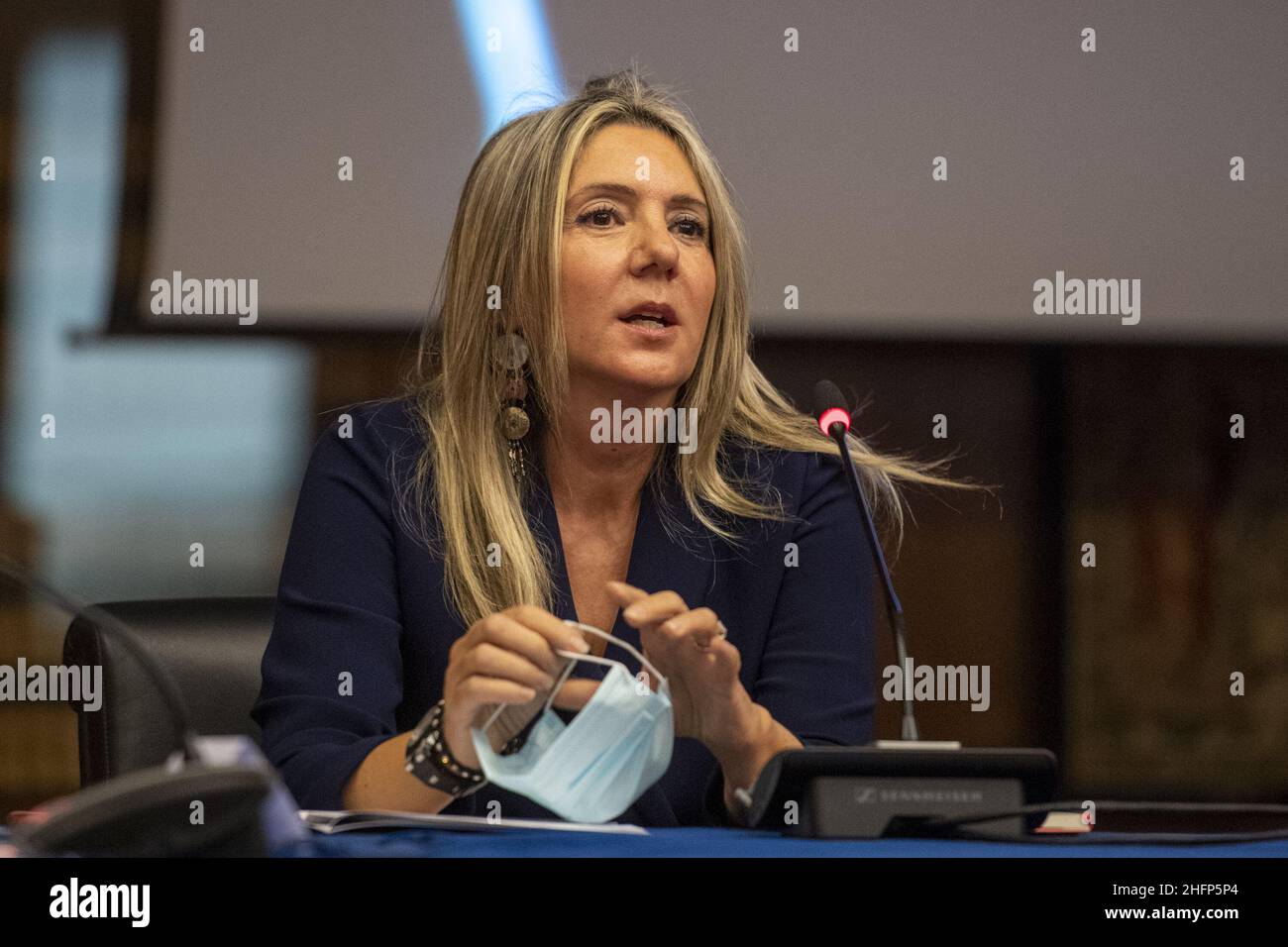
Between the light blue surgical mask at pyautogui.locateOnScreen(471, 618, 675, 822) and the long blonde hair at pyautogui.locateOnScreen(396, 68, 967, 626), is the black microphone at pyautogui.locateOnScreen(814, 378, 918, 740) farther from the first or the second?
the long blonde hair at pyautogui.locateOnScreen(396, 68, 967, 626)

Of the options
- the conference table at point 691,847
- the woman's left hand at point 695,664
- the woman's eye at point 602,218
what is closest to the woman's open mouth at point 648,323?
the woman's eye at point 602,218

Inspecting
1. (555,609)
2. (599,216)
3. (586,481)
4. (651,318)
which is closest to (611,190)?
(599,216)

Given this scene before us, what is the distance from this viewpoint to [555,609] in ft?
4.89

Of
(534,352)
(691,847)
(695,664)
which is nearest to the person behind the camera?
(691,847)

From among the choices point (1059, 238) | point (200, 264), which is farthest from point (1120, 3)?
point (200, 264)

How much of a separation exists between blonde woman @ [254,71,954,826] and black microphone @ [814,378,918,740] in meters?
0.20

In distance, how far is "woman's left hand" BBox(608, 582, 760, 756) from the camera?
1008mm

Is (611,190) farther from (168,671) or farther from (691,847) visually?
(691,847)

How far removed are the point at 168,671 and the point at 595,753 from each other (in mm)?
719

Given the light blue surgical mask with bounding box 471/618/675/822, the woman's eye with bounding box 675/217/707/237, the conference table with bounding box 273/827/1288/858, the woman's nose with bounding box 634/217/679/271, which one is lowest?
the conference table with bounding box 273/827/1288/858

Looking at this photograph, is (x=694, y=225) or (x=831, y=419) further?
(x=694, y=225)

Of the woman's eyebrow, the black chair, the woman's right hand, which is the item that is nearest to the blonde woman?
the woman's eyebrow

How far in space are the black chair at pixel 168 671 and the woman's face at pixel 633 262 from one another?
0.48 meters

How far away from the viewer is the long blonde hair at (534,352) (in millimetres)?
1519
